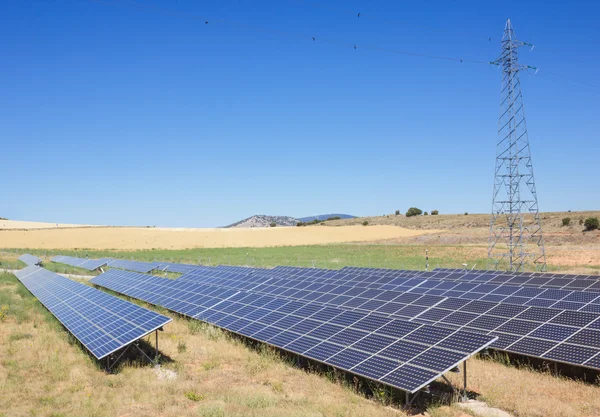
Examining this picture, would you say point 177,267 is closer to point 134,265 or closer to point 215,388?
point 134,265

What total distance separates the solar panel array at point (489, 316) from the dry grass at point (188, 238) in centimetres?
7027

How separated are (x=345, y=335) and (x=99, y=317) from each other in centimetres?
915

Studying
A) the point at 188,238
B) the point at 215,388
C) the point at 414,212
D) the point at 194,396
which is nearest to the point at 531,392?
the point at 215,388

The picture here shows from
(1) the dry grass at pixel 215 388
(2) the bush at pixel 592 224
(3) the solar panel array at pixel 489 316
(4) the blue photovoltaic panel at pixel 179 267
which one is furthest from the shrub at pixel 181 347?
(2) the bush at pixel 592 224

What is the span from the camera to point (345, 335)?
44.3 feet

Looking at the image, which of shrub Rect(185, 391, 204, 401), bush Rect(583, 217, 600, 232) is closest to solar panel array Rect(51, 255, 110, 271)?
shrub Rect(185, 391, 204, 401)

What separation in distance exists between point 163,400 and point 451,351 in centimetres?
681

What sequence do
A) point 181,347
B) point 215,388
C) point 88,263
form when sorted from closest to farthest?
point 215,388, point 181,347, point 88,263

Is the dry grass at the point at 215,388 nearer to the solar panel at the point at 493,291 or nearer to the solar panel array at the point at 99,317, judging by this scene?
the solar panel array at the point at 99,317

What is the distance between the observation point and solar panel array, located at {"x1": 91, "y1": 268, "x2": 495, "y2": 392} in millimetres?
10734

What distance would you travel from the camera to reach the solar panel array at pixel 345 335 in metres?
10.7

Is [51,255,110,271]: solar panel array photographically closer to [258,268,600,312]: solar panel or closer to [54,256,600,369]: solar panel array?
[54,256,600,369]: solar panel array

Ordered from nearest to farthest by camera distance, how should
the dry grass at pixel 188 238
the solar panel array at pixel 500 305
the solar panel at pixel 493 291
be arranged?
the solar panel array at pixel 500 305 < the solar panel at pixel 493 291 < the dry grass at pixel 188 238

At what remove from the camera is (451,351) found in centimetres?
1091
